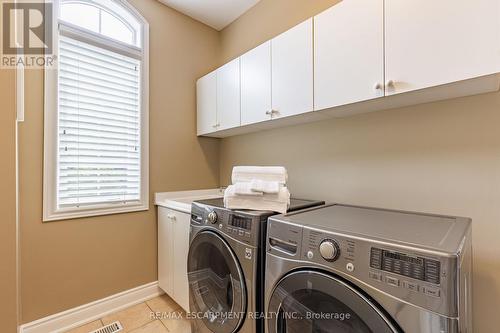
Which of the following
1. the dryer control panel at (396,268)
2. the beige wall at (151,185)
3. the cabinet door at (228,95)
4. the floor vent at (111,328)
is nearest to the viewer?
the dryer control panel at (396,268)

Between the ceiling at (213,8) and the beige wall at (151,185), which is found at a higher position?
the ceiling at (213,8)

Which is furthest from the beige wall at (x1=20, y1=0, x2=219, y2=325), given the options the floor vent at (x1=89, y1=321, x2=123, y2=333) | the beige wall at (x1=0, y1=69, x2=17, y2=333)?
the beige wall at (x1=0, y1=69, x2=17, y2=333)

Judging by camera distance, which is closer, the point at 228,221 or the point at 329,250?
the point at 329,250

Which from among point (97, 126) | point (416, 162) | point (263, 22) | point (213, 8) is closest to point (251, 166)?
point (416, 162)

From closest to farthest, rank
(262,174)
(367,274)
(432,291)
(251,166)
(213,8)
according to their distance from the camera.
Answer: (432,291) → (367,274) → (262,174) → (251,166) → (213,8)

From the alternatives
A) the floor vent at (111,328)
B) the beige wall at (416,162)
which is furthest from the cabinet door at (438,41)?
the floor vent at (111,328)

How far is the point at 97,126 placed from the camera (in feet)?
6.18

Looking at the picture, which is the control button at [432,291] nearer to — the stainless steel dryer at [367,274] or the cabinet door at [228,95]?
the stainless steel dryer at [367,274]

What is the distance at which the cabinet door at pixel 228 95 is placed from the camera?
6.45ft

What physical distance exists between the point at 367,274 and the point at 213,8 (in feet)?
8.37

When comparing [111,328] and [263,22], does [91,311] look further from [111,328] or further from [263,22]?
[263,22]

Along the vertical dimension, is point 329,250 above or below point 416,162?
below

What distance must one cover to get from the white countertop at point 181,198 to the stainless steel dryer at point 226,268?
287mm

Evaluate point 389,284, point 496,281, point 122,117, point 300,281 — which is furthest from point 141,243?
point 496,281
